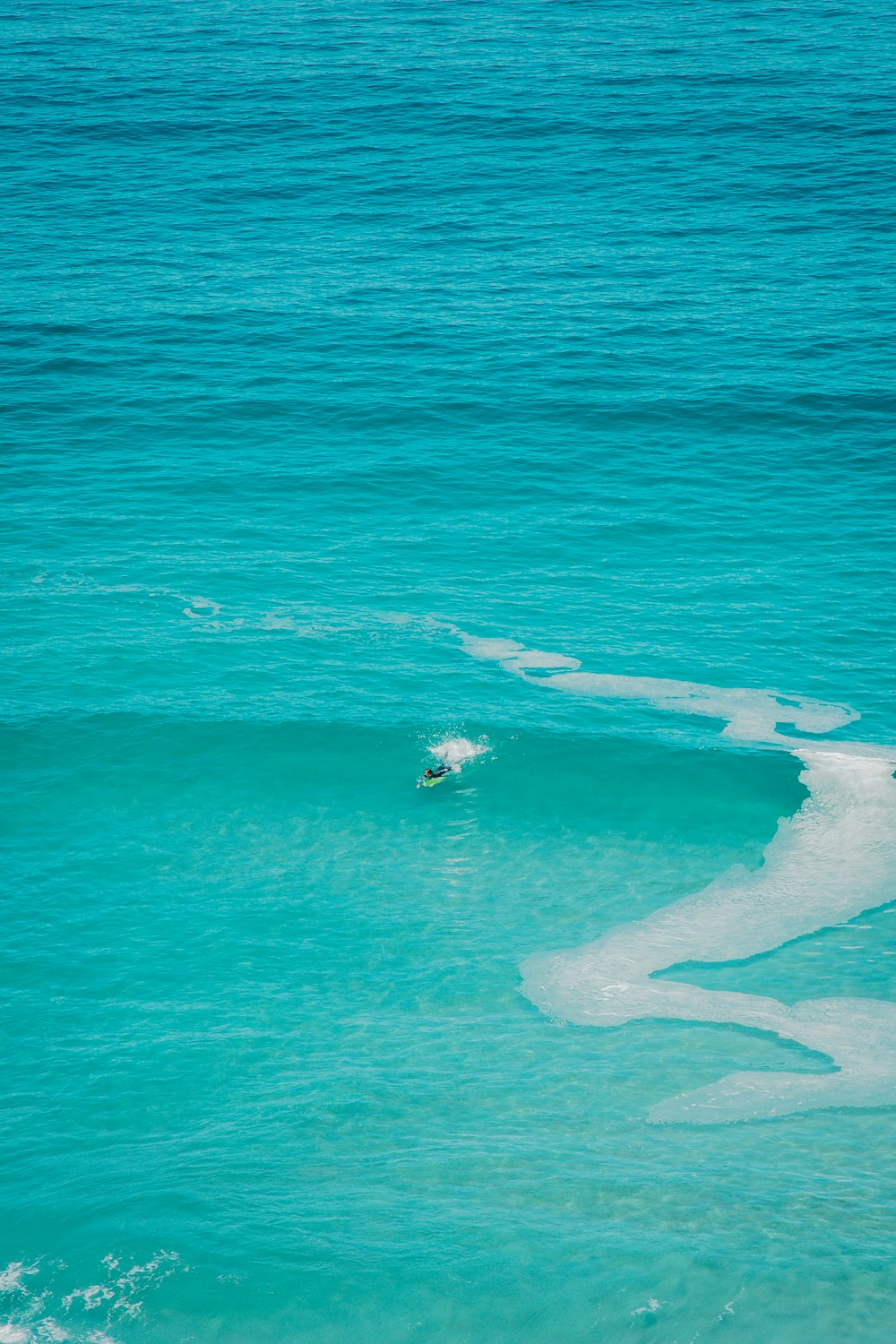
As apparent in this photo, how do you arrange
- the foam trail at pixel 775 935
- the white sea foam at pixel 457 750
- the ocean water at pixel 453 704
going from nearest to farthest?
the ocean water at pixel 453 704, the foam trail at pixel 775 935, the white sea foam at pixel 457 750

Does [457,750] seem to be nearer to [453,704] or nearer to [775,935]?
Result: [453,704]

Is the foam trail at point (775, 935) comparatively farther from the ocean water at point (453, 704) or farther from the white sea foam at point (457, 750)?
the white sea foam at point (457, 750)

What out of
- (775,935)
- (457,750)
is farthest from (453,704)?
(775,935)

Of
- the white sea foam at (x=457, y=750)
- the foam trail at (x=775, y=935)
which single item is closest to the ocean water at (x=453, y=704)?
the foam trail at (x=775, y=935)

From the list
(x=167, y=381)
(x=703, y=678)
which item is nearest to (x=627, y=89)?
(x=167, y=381)

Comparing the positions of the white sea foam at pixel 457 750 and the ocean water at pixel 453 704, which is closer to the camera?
the ocean water at pixel 453 704

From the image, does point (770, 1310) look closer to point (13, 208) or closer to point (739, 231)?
point (739, 231)
